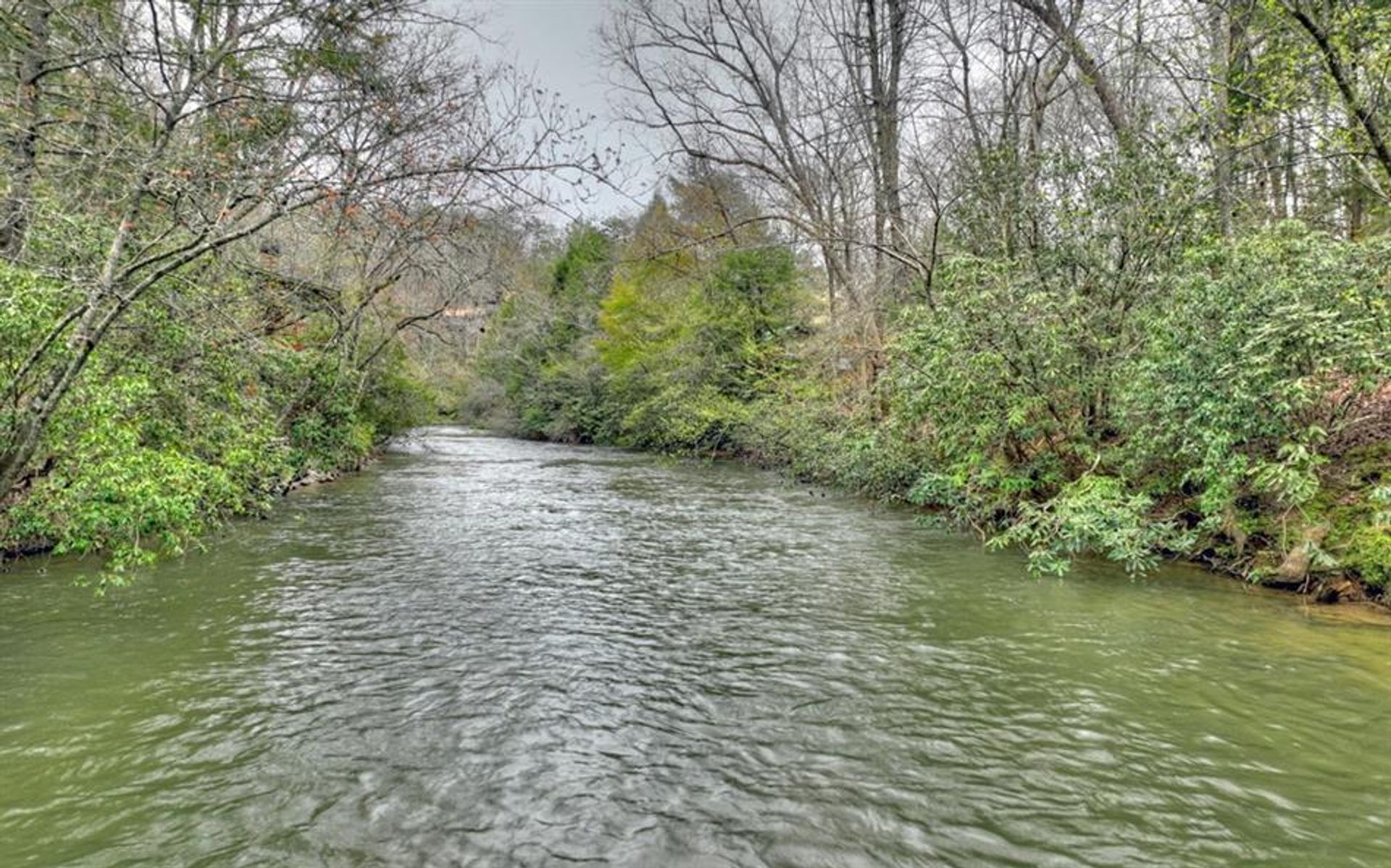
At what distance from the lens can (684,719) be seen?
5.62 meters

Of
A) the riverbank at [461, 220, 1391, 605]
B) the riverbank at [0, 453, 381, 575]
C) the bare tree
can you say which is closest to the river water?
the riverbank at [0, 453, 381, 575]

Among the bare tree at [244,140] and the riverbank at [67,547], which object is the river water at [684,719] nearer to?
the riverbank at [67,547]

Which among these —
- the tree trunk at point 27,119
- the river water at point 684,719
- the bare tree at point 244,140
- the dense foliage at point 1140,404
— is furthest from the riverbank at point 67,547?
the dense foliage at point 1140,404

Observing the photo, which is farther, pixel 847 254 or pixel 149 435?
pixel 847 254

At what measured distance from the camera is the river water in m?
4.04

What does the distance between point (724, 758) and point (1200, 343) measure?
7920 mm

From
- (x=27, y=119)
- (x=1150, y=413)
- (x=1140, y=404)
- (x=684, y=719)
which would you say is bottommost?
(x=684, y=719)

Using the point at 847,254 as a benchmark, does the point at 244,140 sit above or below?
below

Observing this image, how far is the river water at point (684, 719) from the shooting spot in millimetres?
4043

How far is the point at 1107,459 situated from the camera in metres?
11.0

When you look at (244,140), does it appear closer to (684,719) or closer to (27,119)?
(27,119)

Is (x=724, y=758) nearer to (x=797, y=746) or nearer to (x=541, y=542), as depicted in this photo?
(x=797, y=746)

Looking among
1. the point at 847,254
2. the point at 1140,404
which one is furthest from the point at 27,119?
the point at 847,254

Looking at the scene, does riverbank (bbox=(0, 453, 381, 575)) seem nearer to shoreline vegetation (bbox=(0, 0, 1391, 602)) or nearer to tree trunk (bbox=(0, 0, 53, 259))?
shoreline vegetation (bbox=(0, 0, 1391, 602))
